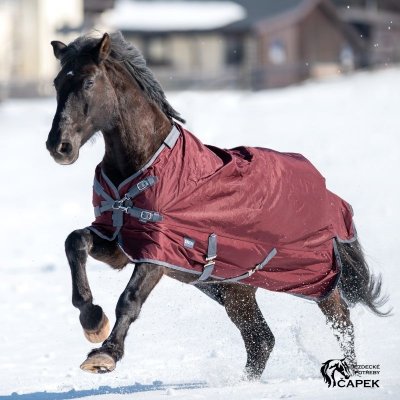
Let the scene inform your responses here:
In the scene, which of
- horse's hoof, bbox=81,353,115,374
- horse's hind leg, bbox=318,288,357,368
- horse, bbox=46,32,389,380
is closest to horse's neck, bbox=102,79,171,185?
horse, bbox=46,32,389,380

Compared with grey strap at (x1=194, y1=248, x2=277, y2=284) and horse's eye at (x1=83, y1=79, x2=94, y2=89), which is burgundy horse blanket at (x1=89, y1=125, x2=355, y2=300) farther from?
horse's eye at (x1=83, y1=79, x2=94, y2=89)

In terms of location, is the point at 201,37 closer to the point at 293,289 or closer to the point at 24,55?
the point at 24,55

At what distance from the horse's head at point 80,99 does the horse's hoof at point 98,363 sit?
0.89 meters

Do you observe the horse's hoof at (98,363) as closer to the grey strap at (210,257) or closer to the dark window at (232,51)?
the grey strap at (210,257)

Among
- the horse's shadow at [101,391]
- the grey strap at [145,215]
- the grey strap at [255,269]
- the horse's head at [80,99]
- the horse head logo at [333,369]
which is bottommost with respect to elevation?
the horse's shadow at [101,391]

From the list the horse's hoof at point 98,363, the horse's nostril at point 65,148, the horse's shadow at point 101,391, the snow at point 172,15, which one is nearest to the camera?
the horse's hoof at point 98,363

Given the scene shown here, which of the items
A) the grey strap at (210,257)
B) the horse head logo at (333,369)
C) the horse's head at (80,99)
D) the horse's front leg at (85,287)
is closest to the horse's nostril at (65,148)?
the horse's head at (80,99)

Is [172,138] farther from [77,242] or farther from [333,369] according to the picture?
[333,369]

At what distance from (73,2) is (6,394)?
127 ft

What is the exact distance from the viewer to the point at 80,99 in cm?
505

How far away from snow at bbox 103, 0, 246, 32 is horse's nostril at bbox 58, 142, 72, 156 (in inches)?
1424

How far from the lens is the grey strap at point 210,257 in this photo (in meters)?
5.41

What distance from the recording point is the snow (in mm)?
41906

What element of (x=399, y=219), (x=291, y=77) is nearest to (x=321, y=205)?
(x=399, y=219)
